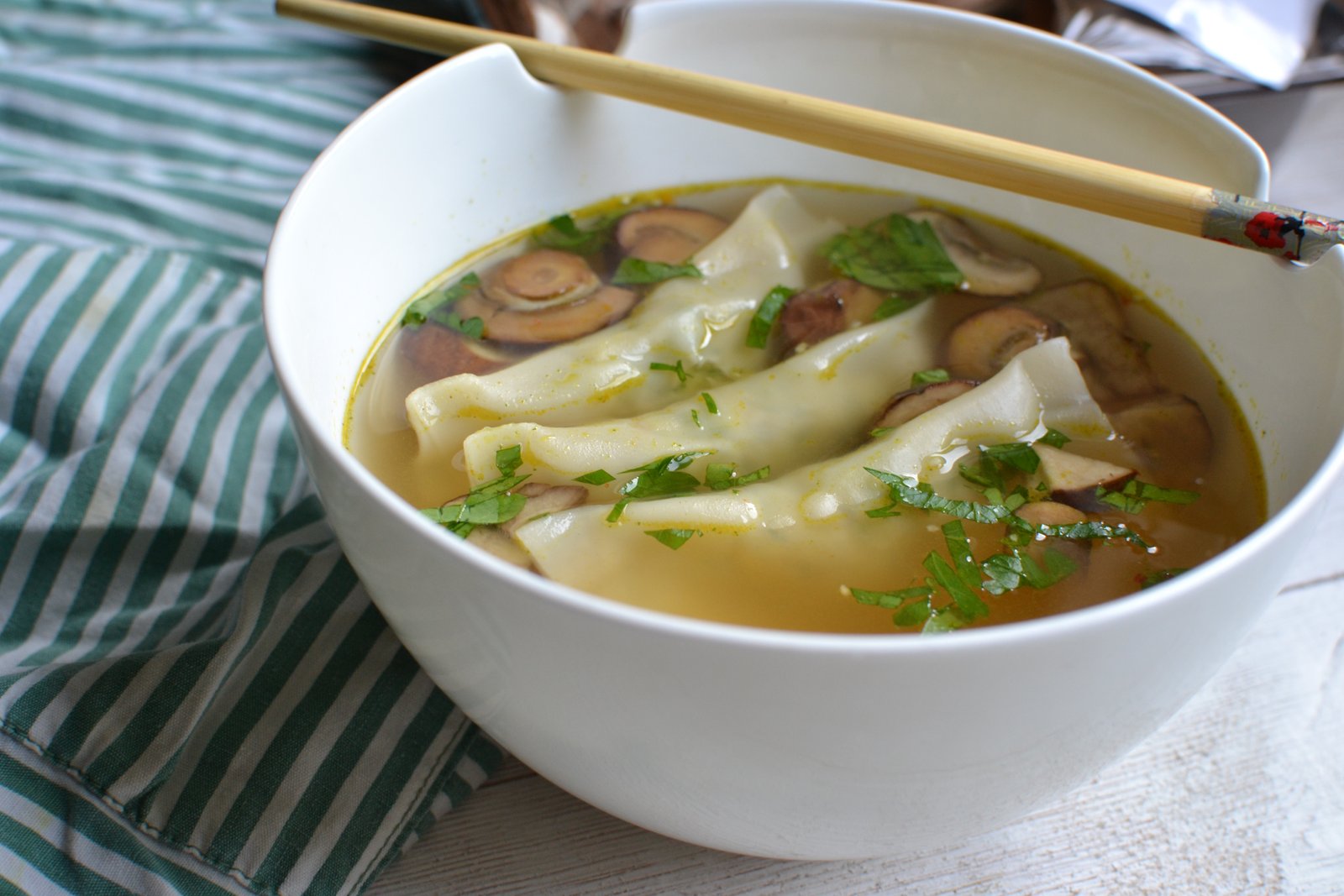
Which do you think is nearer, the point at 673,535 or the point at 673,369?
the point at 673,535

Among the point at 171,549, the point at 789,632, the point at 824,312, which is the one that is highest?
the point at 789,632

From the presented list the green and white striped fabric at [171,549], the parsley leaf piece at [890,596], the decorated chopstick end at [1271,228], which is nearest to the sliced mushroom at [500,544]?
the green and white striped fabric at [171,549]

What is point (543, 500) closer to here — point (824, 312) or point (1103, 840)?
point (824, 312)

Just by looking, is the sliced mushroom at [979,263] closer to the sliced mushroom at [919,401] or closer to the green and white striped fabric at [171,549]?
the sliced mushroom at [919,401]

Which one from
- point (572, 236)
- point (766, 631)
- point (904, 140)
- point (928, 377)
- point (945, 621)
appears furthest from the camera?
point (572, 236)

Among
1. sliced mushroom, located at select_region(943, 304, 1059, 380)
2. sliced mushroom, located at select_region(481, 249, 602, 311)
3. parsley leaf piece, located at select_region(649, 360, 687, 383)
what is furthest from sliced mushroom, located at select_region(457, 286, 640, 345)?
sliced mushroom, located at select_region(943, 304, 1059, 380)

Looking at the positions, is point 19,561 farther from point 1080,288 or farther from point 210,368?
point 1080,288

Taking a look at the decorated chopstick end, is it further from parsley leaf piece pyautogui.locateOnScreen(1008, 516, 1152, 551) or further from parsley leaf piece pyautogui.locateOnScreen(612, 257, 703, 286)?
parsley leaf piece pyautogui.locateOnScreen(612, 257, 703, 286)

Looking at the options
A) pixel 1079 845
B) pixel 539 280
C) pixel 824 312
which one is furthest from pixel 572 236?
pixel 1079 845
